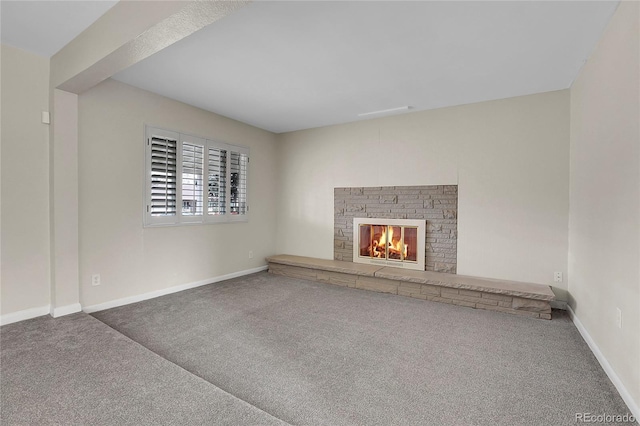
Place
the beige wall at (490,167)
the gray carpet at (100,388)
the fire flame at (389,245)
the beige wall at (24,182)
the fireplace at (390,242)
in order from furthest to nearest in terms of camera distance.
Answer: the fire flame at (389,245) < the fireplace at (390,242) < the beige wall at (490,167) < the beige wall at (24,182) < the gray carpet at (100,388)

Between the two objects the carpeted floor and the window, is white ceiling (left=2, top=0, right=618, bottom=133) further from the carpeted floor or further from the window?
the carpeted floor

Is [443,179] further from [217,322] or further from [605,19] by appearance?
[217,322]

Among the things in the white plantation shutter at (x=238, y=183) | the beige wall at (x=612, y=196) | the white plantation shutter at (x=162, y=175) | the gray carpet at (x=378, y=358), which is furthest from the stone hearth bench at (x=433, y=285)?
the white plantation shutter at (x=162, y=175)

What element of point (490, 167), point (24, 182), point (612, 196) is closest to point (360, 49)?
point (612, 196)

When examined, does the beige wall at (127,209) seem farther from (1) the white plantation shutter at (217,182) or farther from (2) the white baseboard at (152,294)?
(1) the white plantation shutter at (217,182)

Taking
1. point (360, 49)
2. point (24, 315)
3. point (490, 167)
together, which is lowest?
point (24, 315)

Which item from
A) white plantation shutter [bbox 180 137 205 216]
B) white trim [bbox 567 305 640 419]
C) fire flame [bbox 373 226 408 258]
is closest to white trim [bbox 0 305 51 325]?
white plantation shutter [bbox 180 137 205 216]

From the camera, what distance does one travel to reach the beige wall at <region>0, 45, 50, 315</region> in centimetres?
275

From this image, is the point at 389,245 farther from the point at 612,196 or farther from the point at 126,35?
the point at 126,35

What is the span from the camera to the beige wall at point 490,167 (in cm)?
353

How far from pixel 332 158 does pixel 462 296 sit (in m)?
2.86

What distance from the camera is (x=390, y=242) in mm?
4660

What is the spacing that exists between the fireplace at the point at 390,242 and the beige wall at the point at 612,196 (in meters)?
1.76

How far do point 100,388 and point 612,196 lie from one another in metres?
3.58
